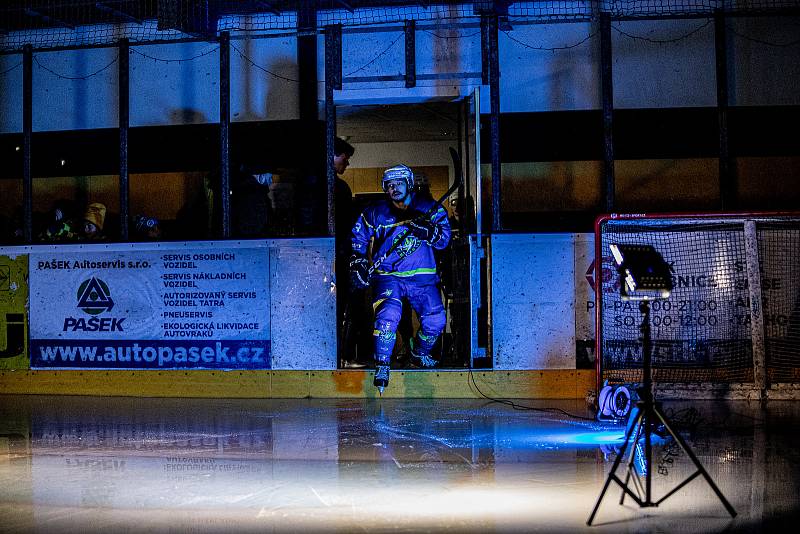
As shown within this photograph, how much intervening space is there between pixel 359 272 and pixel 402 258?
515 mm

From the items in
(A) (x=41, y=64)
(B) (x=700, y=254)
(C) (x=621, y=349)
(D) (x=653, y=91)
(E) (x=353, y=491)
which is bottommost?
(E) (x=353, y=491)

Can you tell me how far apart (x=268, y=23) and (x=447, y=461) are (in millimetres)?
7166

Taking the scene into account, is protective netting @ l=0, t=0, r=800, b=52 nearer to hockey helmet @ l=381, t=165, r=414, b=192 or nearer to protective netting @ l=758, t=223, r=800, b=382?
hockey helmet @ l=381, t=165, r=414, b=192

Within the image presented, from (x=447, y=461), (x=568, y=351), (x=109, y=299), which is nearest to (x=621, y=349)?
(x=568, y=351)

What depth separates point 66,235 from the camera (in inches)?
474

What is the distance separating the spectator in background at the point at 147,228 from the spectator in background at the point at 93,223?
48 cm

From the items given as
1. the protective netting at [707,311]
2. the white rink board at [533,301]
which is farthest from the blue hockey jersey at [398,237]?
the protective netting at [707,311]

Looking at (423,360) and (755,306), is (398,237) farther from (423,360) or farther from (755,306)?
(755,306)

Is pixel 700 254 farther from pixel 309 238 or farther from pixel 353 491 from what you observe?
pixel 353 491

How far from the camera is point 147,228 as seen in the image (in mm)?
11953

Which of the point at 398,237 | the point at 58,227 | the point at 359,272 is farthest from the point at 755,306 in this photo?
the point at 58,227

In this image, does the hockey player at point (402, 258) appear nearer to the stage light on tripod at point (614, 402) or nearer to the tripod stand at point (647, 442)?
the stage light on tripod at point (614, 402)

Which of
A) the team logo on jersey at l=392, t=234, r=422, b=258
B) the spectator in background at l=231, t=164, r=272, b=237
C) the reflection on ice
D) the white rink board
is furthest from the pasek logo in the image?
the white rink board

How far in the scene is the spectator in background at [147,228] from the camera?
11.9 metres
